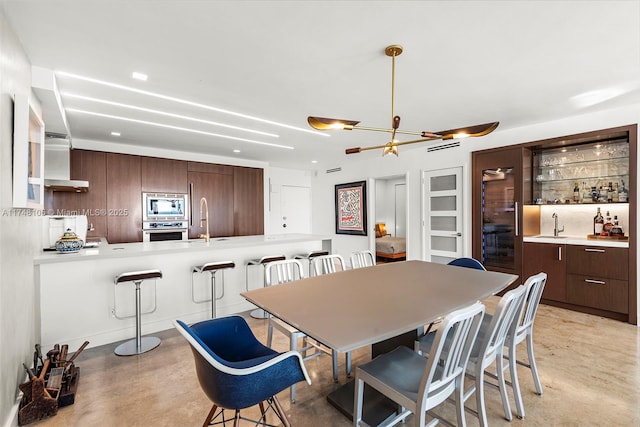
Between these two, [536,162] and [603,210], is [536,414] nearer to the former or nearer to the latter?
[603,210]

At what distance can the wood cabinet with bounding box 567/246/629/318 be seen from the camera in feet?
11.3

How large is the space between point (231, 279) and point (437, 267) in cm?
250

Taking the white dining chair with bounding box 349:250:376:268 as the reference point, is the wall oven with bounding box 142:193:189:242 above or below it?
above

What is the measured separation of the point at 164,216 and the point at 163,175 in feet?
2.46

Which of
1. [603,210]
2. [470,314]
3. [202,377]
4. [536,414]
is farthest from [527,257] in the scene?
[202,377]

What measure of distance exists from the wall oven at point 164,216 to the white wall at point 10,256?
301cm

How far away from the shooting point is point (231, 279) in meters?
3.84

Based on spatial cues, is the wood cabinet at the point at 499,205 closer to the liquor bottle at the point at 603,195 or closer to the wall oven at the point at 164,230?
the liquor bottle at the point at 603,195

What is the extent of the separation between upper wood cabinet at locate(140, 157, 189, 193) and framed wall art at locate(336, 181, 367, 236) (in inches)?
136

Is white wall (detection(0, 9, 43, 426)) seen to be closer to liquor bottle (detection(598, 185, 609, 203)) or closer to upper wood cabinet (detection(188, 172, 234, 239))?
upper wood cabinet (detection(188, 172, 234, 239))

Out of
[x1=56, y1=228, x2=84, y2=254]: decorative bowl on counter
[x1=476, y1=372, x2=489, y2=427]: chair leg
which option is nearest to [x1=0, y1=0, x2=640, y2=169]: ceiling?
[x1=56, y1=228, x2=84, y2=254]: decorative bowl on counter

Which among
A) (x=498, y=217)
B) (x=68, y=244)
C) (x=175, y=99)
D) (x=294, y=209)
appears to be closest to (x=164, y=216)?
(x=68, y=244)

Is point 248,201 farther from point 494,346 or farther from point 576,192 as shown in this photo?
point 576,192

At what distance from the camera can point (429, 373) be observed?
1.29m
